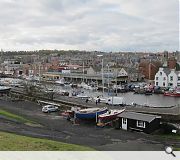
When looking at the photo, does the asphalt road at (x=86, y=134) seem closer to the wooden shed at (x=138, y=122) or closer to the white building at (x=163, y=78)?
the wooden shed at (x=138, y=122)

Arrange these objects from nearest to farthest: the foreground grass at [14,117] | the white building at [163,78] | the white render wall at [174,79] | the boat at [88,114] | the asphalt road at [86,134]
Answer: the asphalt road at [86,134] < the foreground grass at [14,117] < the boat at [88,114] < the white render wall at [174,79] < the white building at [163,78]

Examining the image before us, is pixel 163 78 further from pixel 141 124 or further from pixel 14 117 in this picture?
pixel 141 124

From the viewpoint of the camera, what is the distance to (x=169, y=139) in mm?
7172

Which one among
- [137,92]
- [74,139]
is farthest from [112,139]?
[137,92]

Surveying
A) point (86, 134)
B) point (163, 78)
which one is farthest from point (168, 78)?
point (86, 134)

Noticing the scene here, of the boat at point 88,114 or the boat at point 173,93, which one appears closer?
the boat at point 88,114

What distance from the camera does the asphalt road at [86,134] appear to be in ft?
21.8

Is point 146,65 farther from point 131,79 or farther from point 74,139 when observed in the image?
point 74,139

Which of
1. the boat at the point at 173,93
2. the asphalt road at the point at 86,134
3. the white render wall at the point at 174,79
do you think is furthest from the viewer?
the white render wall at the point at 174,79

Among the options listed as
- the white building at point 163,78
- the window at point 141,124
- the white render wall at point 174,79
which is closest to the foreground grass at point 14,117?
the window at point 141,124

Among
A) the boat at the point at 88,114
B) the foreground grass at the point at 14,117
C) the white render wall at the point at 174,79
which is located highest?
the white render wall at the point at 174,79

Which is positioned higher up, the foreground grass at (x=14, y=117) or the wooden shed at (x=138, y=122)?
the wooden shed at (x=138, y=122)

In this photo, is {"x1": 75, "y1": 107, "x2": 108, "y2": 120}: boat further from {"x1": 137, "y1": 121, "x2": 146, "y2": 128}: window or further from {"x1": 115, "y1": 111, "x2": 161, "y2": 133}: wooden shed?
{"x1": 137, "y1": 121, "x2": 146, "y2": 128}: window

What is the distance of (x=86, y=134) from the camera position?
7828 mm
